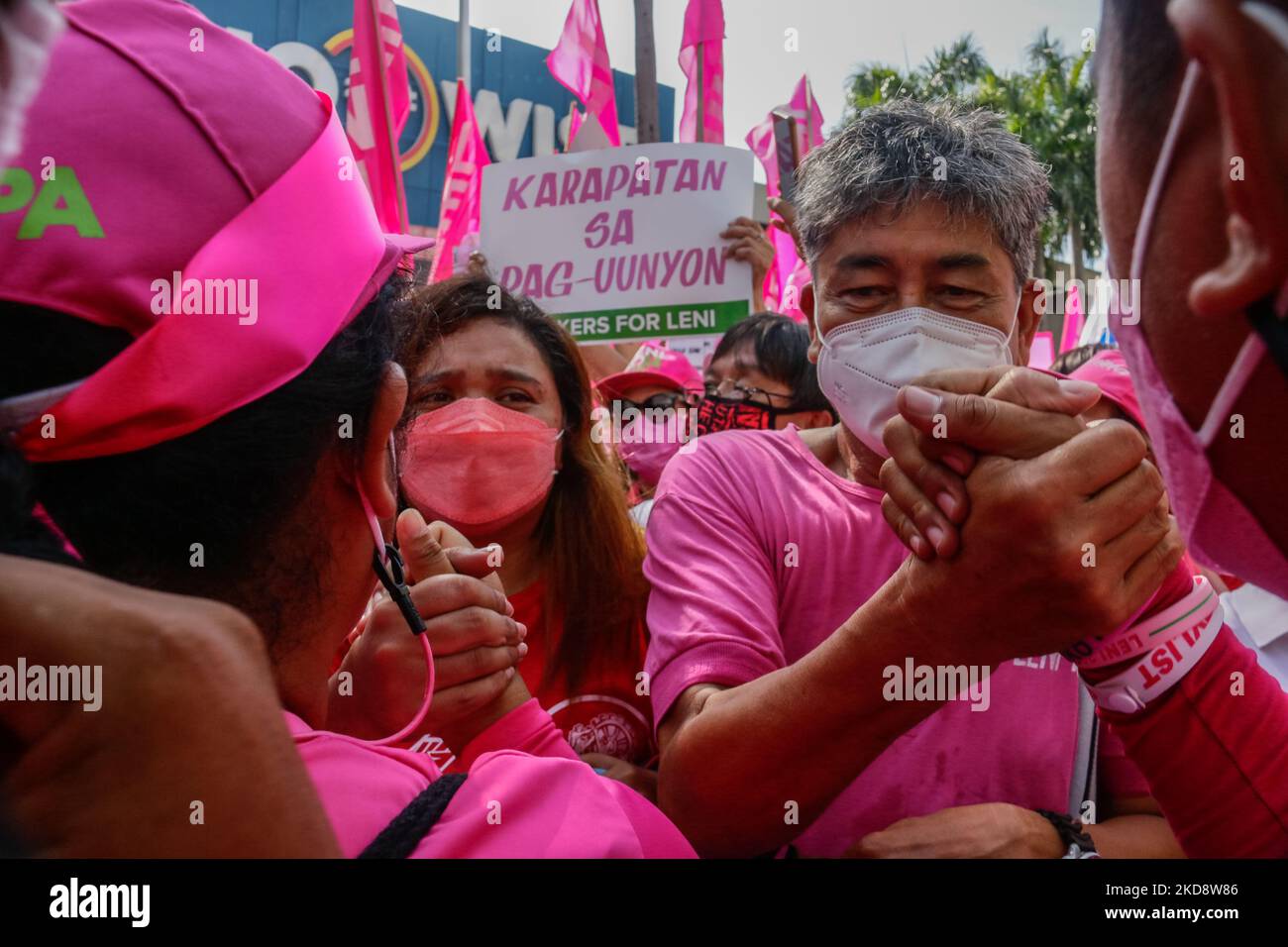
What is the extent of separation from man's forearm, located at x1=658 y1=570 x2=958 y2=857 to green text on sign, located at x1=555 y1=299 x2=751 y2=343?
2754 millimetres

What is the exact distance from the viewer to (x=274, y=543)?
3.87 feet

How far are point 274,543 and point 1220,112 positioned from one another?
3.20 feet

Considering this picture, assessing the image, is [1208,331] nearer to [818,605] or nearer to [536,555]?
[818,605]

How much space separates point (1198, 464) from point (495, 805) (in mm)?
734

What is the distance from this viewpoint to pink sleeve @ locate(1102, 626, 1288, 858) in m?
1.54

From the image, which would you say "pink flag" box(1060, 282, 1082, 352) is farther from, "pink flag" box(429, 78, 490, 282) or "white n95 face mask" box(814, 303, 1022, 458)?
"white n95 face mask" box(814, 303, 1022, 458)

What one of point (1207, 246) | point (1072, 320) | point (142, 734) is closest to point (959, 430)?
point (1207, 246)

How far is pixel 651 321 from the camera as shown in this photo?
14.2 feet

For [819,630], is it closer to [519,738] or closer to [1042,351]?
[519,738]

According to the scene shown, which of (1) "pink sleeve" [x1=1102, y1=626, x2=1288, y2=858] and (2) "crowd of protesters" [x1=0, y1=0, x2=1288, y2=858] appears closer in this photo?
(2) "crowd of protesters" [x1=0, y1=0, x2=1288, y2=858]

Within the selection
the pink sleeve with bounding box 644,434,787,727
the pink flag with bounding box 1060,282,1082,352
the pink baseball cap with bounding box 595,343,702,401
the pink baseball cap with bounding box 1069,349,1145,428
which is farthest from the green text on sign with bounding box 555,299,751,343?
the pink flag with bounding box 1060,282,1082,352

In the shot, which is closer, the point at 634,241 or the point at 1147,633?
the point at 1147,633
